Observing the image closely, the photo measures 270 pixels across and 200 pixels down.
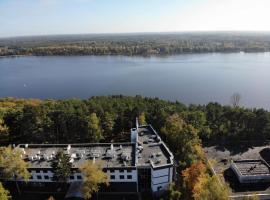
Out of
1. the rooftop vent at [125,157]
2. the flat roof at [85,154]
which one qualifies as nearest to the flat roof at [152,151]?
the flat roof at [85,154]

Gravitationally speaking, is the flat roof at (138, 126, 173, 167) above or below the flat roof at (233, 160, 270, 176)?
above

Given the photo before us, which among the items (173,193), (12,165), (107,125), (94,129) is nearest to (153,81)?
(107,125)

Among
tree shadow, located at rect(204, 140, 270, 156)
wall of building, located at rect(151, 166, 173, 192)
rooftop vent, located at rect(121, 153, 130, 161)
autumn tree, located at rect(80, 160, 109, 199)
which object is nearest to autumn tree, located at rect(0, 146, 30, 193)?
autumn tree, located at rect(80, 160, 109, 199)

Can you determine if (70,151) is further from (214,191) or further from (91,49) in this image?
(91,49)

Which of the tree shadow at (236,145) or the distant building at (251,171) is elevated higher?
the distant building at (251,171)

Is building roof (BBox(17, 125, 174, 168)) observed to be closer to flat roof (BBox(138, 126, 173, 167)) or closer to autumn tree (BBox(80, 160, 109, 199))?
flat roof (BBox(138, 126, 173, 167))

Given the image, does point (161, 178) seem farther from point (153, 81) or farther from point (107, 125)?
point (153, 81)

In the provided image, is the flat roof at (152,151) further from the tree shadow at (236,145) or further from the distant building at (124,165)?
the tree shadow at (236,145)
